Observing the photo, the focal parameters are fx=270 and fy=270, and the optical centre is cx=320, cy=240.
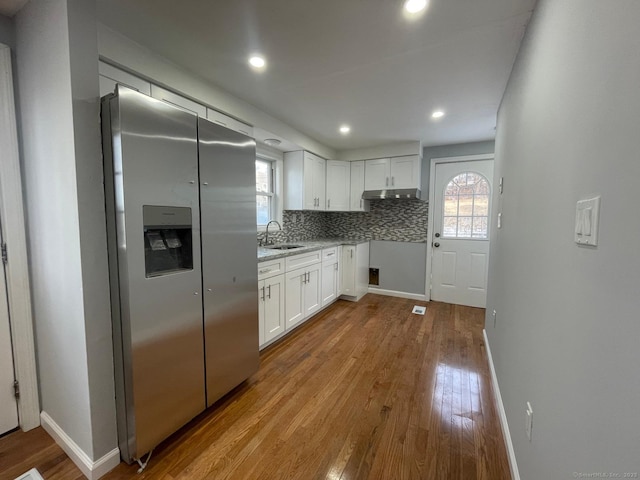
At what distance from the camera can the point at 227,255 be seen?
179 cm

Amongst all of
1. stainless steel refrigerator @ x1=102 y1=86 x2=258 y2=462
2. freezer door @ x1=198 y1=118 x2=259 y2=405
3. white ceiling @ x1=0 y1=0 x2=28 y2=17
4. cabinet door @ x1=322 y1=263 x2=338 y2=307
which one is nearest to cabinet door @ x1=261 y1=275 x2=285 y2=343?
freezer door @ x1=198 y1=118 x2=259 y2=405

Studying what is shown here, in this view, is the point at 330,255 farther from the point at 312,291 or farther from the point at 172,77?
the point at 172,77

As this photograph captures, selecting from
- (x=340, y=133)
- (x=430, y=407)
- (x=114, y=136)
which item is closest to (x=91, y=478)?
(x=114, y=136)

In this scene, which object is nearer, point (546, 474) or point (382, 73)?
point (546, 474)

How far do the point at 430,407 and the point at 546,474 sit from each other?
0.94m

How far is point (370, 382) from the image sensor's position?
6.97 ft

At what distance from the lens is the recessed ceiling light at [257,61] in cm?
183

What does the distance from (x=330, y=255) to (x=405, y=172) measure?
164 cm

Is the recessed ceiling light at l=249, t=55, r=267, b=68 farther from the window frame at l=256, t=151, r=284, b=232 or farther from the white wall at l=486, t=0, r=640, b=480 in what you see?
the window frame at l=256, t=151, r=284, b=232

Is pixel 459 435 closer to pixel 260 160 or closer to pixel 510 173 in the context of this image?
pixel 510 173

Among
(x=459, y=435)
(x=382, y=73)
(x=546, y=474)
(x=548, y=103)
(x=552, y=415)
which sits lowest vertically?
(x=459, y=435)

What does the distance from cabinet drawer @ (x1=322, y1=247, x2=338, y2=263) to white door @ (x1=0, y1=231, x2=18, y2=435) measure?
268 cm

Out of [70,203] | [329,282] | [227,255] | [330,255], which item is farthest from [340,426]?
[330,255]

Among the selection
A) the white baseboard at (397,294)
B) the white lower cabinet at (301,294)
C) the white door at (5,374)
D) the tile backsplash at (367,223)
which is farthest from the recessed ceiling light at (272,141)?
the white baseboard at (397,294)
